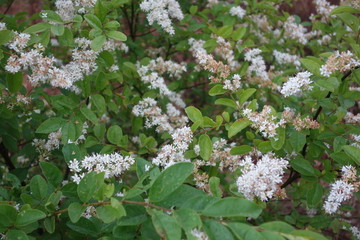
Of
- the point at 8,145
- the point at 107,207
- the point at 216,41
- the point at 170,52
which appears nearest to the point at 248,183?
the point at 107,207

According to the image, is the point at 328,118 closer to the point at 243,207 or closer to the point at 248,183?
the point at 248,183

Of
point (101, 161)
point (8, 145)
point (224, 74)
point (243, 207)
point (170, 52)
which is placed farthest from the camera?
point (170, 52)

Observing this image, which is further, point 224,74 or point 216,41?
point 216,41

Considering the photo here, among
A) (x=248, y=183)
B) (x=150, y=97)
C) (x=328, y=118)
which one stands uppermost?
(x=248, y=183)

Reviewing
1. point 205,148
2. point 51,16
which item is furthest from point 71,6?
point 205,148

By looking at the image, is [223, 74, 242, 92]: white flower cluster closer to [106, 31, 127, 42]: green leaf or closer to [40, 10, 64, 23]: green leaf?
[106, 31, 127, 42]: green leaf

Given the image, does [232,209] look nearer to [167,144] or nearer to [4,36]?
[167,144]

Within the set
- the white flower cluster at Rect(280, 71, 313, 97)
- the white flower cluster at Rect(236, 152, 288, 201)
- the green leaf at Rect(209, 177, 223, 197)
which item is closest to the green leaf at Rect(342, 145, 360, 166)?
the white flower cluster at Rect(236, 152, 288, 201)
